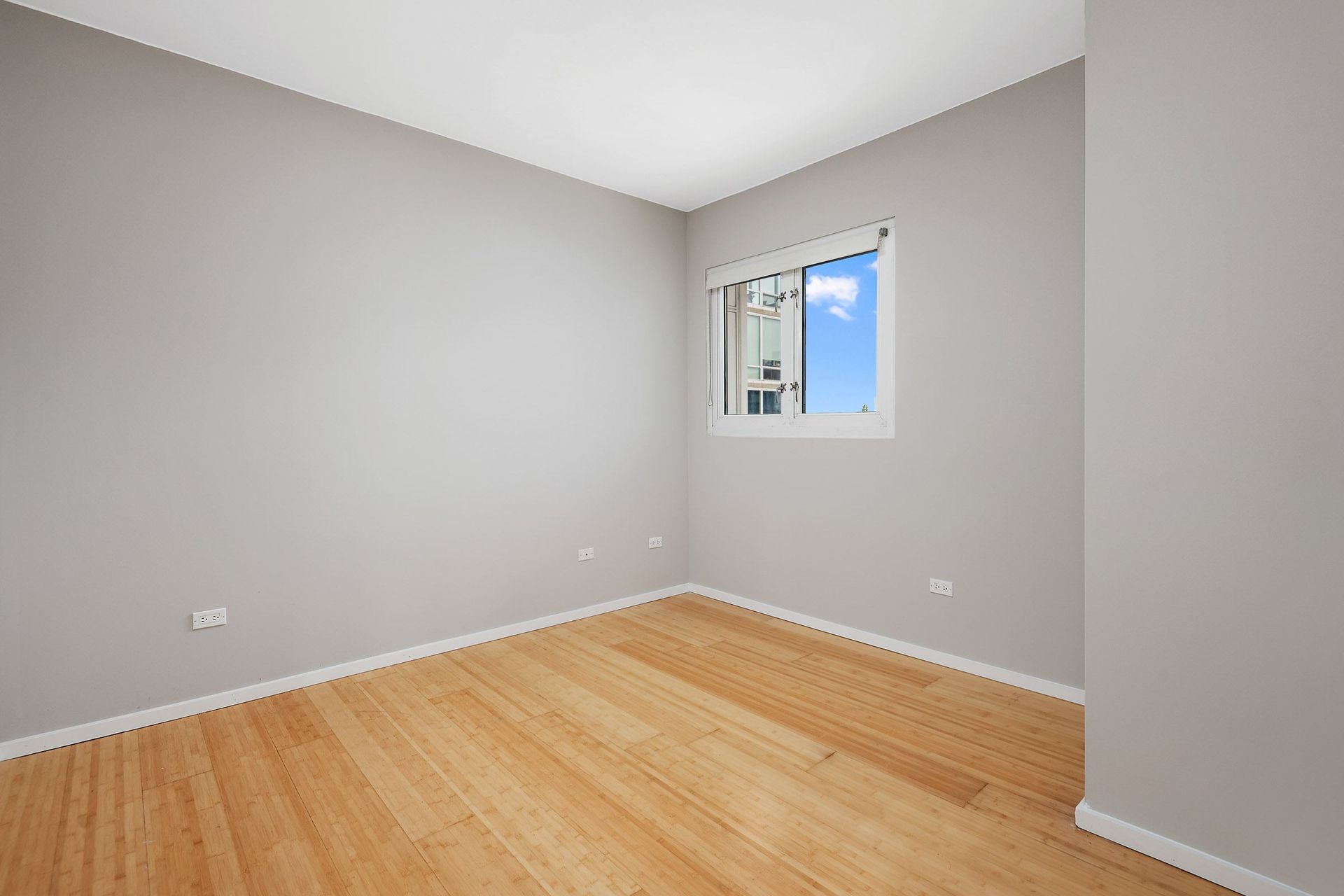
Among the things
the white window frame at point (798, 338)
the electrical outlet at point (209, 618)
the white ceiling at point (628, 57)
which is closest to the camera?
the white ceiling at point (628, 57)

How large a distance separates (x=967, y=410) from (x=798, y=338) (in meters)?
1.26

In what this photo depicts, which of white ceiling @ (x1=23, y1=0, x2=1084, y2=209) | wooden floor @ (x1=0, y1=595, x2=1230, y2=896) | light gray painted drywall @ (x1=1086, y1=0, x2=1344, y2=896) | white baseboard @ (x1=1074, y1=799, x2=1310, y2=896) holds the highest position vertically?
white ceiling @ (x1=23, y1=0, x2=1084, y2=209)

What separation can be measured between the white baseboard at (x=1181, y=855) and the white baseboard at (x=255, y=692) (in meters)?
3.00

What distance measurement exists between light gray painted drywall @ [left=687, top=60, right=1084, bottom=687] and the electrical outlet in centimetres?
317

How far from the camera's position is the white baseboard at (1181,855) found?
5.22 feet

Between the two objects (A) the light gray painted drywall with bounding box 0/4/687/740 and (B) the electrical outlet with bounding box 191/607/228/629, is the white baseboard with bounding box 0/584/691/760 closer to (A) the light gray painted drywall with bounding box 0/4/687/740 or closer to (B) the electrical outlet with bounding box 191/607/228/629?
(A) the light gray painted drywall with bounding box 0/4/687/740

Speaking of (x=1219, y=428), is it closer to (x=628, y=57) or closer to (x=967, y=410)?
(x=967, y=410)

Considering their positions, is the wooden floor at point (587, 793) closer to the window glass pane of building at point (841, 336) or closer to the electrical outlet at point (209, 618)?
the electrical outlet at point (209, 618)

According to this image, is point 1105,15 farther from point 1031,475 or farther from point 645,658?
point 645,658

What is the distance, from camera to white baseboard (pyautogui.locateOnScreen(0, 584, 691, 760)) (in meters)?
2.42

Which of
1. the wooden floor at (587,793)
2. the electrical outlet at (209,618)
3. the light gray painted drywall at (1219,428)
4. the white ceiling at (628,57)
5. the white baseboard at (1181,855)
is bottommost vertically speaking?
the wooden floor at (587,793)

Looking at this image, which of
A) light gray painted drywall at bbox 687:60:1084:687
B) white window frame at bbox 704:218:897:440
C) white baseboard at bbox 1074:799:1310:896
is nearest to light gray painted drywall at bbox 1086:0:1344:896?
white baseboard at bbox 1074:799:1310:896

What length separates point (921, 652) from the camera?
132 inches

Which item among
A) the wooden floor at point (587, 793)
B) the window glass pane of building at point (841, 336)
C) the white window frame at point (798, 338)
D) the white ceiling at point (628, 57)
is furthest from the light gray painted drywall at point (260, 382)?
the window glass pane of building at point (841, 336)
